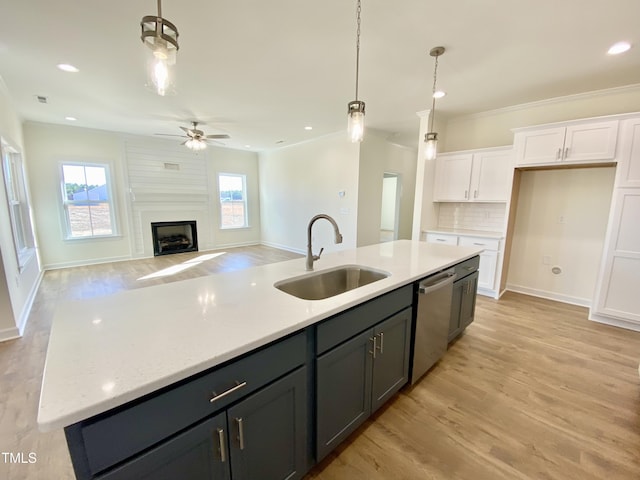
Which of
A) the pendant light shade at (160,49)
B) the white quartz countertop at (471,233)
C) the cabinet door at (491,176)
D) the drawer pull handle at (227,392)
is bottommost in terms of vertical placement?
the drawer pull handle at (227,392)

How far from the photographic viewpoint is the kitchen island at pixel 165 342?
0.69 m

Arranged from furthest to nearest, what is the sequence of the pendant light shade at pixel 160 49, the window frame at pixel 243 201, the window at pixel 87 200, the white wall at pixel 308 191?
the window frame at pixel 243 201
the white wall at pixel 308 191
the window at pixel 87 200
the pendant light shade at pixel 160 49

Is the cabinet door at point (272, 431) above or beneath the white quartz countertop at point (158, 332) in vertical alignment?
beneath

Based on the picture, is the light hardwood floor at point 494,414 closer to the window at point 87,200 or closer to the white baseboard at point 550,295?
the white baseboard at point 550,295

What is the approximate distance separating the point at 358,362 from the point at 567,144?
3.63 m

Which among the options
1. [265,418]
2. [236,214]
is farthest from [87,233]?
[265,418]

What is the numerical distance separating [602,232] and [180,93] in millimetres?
5635

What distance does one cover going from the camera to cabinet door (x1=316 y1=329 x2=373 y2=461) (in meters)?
1.29

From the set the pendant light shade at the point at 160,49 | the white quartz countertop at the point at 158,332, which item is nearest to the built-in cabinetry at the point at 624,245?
the white quartz countertop at the point at 158,332

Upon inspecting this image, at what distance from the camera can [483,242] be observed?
3709 mm

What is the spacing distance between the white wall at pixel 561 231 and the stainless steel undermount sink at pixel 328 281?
3261 millimetres

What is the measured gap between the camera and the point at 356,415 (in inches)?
60.1

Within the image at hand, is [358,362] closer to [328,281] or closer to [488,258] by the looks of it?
[328,281]

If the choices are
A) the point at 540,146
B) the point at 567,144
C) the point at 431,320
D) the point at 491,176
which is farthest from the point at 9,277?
the point at 567,144
